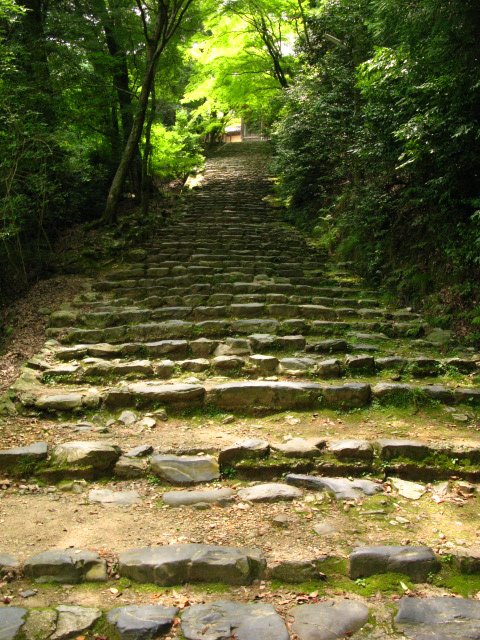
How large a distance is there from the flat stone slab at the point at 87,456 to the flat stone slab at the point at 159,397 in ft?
2.95

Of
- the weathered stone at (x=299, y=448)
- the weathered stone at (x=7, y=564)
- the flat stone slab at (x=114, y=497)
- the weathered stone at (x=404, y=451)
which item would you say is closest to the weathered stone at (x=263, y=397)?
the weathered stone at (x=299, y=448)

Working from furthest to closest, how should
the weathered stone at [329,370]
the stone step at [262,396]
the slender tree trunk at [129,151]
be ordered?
the slender tree trunk at [129,151] → the weathered stone at [329,370] → the stone step at [262,396]

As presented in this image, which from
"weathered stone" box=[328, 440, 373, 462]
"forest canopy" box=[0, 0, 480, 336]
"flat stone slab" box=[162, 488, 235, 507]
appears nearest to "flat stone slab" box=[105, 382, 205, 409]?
"flat stone slab" box=[162, 488, 235, 507]

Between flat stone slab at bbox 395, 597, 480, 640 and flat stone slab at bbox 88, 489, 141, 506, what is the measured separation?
182 centimetres

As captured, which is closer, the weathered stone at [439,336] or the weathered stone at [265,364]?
the weathered stone at [265,364]

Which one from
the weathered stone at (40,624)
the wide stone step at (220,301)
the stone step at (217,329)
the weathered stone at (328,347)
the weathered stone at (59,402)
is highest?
the wide stone step at (220,301)

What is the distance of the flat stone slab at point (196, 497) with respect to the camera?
3266 mm

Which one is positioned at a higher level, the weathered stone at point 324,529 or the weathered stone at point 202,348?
the weathered stone at point 202,348

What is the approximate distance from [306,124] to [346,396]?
8475 mm

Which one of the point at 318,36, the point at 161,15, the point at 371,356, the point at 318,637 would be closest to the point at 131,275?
the point at 371,356

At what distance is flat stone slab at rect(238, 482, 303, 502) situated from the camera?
329 cm

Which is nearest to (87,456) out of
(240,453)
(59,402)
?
(59,402)

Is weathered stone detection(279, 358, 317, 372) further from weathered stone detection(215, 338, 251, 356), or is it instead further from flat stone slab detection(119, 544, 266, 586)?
flat stone slab detection(119, 544, 266, 586)

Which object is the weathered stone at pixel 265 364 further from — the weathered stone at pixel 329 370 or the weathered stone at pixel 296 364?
the weathered stone at pixel 329 370
